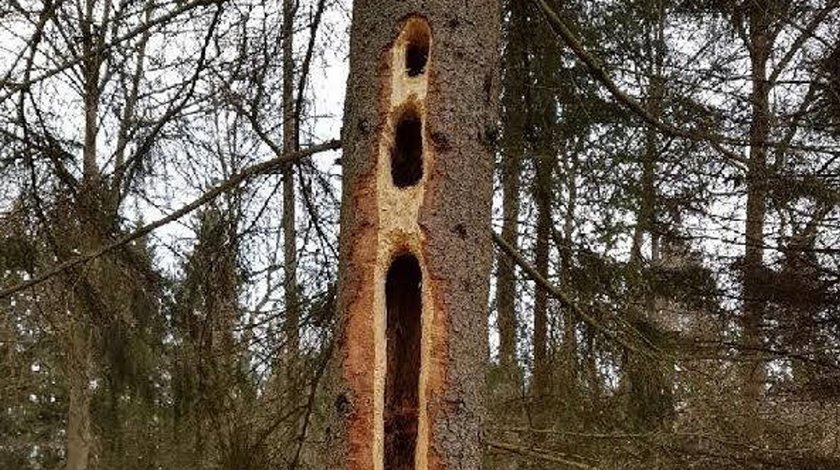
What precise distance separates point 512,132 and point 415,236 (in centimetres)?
193

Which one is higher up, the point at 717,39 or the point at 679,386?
the point at 717,39

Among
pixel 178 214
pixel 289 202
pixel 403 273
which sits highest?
pixel 289 202


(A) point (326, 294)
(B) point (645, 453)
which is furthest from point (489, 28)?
(B) point (645, 453)

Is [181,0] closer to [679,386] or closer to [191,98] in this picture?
[191,98]

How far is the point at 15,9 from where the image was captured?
11.2 ft

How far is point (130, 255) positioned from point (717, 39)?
4472 millimetres

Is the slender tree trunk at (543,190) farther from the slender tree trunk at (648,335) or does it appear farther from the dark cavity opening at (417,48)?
the dark cavity opening at (417,48)

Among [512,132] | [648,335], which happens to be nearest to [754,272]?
[648,335]

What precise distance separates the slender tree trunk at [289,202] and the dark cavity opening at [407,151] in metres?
1.27

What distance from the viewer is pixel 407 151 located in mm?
2697

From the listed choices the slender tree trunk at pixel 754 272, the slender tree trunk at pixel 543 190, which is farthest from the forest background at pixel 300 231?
the slender tree trunk at pixel 754 272

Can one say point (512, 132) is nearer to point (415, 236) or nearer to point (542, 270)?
point (542, 270)

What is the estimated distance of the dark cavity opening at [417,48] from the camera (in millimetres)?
2684

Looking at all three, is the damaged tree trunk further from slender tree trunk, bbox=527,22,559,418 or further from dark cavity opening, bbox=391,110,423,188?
slender tree trunk, bbox=527,22,559,418
